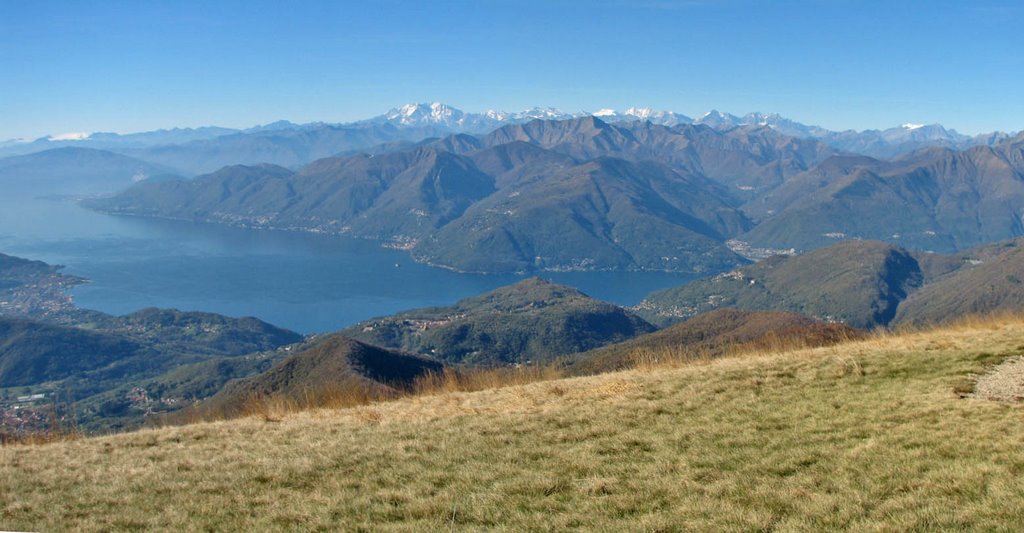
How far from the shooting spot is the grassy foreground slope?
6781 millimetres

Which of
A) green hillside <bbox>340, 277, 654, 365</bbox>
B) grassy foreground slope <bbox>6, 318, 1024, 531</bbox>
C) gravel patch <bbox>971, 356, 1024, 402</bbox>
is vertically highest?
gravel patch <bbox>971, 356, 1024, 402</bbox>

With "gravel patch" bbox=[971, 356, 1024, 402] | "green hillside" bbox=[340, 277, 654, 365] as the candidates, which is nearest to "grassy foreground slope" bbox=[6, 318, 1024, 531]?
"gravel patch" bbox=[971, 356, 1024, 402]

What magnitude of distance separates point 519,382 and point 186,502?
883cm

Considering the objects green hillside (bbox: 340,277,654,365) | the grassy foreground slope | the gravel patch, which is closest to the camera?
the grassy foreground slope

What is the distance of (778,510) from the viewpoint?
21.7 feet

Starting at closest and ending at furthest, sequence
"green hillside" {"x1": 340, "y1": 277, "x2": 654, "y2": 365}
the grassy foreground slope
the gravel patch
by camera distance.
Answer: the grassy foreground slope, the gravel patch, "green hillside" {"x1": 340, "y1": 277, "x2": 654, "y2": 365}

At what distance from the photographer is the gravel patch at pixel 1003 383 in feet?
33.3

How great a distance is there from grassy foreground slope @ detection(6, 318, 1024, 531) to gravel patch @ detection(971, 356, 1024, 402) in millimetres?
292

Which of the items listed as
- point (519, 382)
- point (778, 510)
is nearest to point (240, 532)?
point (778, 510)

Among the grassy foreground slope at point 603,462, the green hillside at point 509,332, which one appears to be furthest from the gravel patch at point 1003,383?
the green hillside at point 509,332

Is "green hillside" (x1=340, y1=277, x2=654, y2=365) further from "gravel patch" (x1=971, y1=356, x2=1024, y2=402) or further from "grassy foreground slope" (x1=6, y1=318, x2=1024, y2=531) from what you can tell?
"gravel patch" (x1=971, y1=356, x2=1024, y2=402)

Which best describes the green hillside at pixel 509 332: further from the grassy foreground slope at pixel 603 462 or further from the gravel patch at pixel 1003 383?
the gravel patch at pixel 1003 383

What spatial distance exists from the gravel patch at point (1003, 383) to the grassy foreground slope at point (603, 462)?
0.96 ft

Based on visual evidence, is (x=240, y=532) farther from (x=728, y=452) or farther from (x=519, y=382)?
(x=519, y=382)
